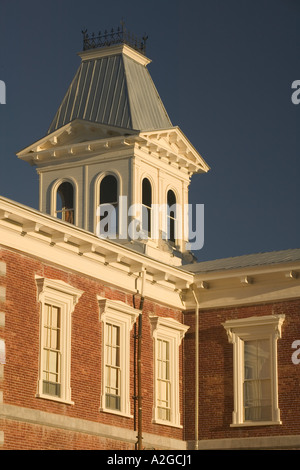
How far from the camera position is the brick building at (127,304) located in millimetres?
29125

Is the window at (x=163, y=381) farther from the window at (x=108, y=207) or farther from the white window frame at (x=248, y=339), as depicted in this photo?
the window at (x=108, y=207)

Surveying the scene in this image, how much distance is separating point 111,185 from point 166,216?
1.96 meters

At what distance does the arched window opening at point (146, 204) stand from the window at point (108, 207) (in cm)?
88

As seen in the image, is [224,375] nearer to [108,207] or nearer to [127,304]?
[127,304]

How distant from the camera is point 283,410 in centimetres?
3281

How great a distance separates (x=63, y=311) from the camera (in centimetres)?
3027

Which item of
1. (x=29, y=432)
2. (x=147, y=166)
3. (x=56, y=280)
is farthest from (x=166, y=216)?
(x=29, y=432)

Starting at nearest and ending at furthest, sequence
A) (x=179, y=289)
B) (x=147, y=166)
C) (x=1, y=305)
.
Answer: (x=1, y=305) < (x=179, y=289) < (x=147, y=166)

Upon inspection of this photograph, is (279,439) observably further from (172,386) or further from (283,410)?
(172,386)

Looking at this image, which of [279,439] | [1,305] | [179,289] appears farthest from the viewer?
[179,289]

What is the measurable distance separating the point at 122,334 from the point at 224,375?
336 cm

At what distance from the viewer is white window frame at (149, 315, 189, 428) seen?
110ft

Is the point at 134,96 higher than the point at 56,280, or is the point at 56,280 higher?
the point at 134,96
